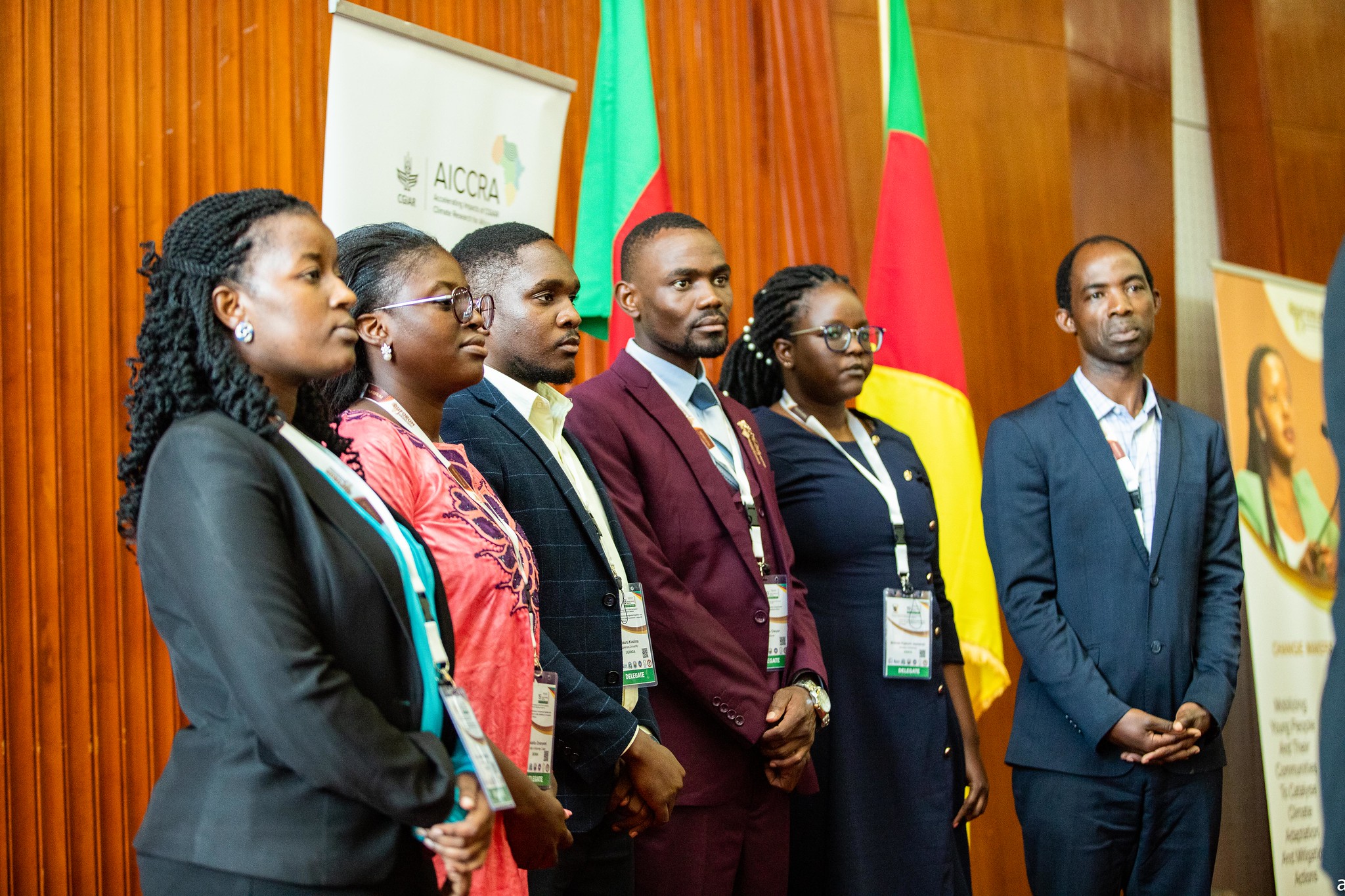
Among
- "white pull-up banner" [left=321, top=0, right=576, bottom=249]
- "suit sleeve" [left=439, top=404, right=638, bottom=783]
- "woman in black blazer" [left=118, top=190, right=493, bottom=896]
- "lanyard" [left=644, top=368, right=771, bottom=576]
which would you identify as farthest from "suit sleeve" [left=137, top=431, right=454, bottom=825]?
"white pull-up banner" [left=321, top=0, right=576, bottom=249]

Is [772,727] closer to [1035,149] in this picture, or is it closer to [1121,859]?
[1121,859]

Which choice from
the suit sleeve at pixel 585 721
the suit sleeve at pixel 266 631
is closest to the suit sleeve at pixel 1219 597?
the suit sleeve at pixel 585 721

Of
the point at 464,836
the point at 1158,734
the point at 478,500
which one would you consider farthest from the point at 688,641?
the point at 1158,734

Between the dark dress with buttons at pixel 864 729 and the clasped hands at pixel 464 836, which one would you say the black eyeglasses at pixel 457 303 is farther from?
the dark dress with buttons at pixel 864 729

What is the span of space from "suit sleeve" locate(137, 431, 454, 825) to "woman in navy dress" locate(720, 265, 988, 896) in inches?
60.2

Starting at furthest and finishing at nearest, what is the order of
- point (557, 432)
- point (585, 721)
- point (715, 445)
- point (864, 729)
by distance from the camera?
point (864, 729), point (715, 445), point (557, 432), point (585, 721)

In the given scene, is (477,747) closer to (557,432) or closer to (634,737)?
(634,737)

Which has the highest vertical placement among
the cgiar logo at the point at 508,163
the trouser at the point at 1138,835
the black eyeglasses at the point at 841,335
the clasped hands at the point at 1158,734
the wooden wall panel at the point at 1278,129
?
the wooden wall panel at the point at 1278,129

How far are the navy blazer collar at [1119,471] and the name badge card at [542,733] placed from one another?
1.53m

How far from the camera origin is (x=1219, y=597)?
9.07 ft

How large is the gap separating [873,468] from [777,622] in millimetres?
615

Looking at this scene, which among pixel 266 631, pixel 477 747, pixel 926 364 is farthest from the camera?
pixel 926 364

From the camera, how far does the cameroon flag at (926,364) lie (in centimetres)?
342

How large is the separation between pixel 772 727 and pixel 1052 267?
10.8 ft
